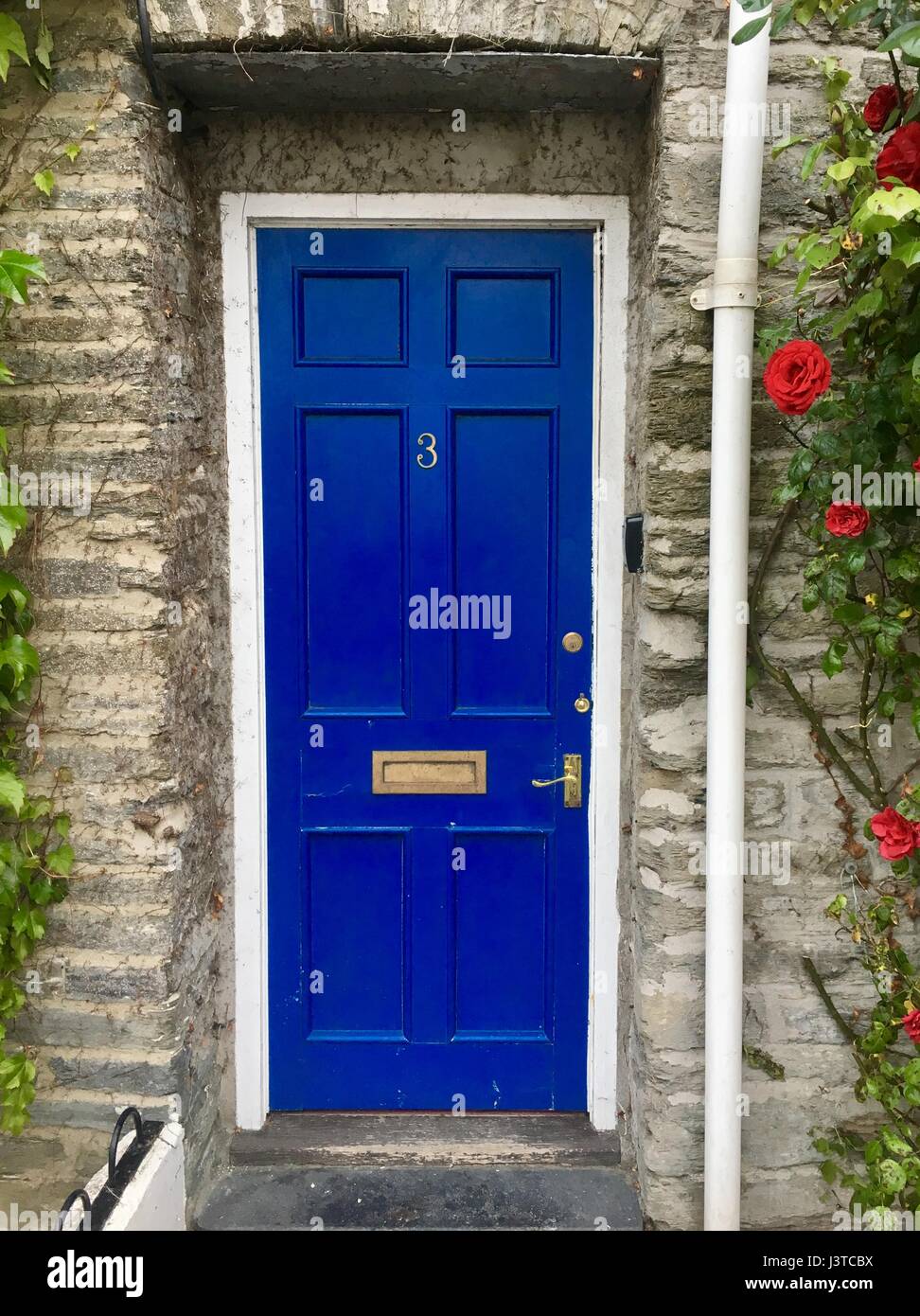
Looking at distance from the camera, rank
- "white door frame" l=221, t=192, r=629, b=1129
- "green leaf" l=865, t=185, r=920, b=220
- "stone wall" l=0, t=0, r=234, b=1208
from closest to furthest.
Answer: "green leaf" l=865, t=185, r=920, b=220 → "stone wall" l=0, t=0, r=234, b=1208 → "white door frame" l=221, t=192, r=629, b=1129

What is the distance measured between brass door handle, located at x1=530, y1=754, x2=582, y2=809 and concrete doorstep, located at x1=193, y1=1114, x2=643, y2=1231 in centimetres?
94

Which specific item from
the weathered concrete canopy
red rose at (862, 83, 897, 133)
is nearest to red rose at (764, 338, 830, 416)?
red rose at (862, 83, 897, 133)

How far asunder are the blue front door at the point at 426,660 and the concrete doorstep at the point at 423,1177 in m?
0.08

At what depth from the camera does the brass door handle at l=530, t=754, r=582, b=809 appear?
2740mm

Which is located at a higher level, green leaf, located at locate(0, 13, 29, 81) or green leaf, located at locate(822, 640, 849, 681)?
green leaf, located at locate(0, 13, 29, 81)

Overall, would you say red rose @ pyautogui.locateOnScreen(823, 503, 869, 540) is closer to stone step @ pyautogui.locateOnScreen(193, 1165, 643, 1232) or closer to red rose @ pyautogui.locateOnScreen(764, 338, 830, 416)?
red rose @ pyautogui.locateOnScreen(764, 338, 830, 416)

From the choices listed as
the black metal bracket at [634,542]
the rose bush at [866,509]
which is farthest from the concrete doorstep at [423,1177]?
the black metal bracket at [634,542]

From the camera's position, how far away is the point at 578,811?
2.77m

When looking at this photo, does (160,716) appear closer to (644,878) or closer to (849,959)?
(644,878)

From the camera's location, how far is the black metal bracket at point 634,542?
2.47 m

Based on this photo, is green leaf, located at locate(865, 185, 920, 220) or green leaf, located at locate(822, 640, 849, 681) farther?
green leaf, located at locate(822, 640, 849, 681)

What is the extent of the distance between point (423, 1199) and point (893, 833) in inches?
61.1

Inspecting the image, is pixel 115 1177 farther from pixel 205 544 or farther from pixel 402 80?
pixel 402 80

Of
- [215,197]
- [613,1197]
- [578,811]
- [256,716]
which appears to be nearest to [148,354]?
[215,197]
